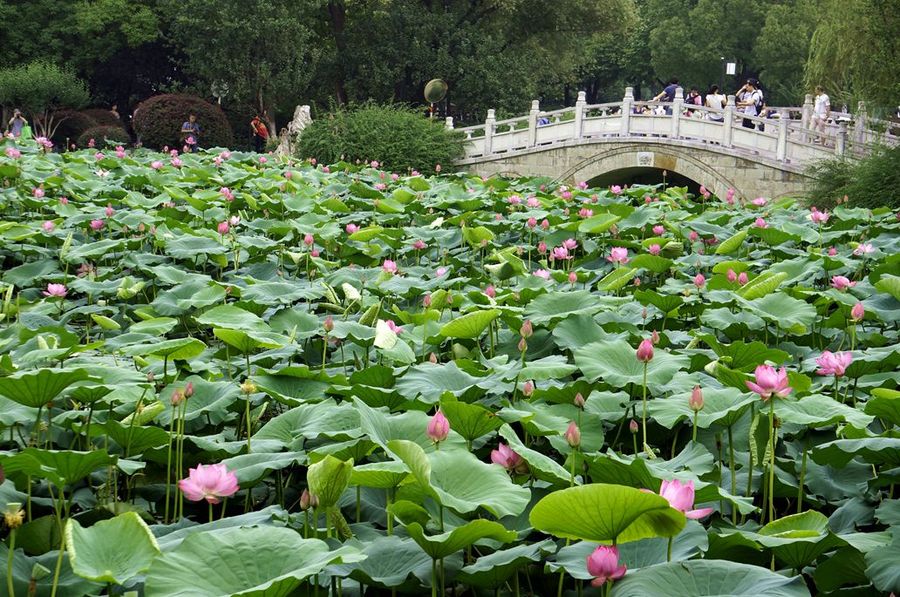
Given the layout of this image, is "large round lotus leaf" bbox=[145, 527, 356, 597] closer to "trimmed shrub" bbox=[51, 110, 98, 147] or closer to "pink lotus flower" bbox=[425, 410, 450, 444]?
"pink lotus flower" bbox=[425, 410, 450, 444]

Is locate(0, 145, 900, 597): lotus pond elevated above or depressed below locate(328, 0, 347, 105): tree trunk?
below

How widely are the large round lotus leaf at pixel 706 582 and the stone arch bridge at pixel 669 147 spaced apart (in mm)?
15346

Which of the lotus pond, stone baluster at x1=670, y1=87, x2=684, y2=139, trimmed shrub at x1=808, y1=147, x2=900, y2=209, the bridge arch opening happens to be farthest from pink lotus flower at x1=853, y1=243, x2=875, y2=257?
the bridge arch opening

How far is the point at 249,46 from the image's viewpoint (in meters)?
24.9

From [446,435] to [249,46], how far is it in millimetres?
24519

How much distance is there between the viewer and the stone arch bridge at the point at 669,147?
675 inches

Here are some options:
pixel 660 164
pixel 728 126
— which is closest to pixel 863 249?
pixel 728 126

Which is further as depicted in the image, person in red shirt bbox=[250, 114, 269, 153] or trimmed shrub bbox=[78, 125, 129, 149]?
person in red shirt bbox=[250, 114, 269, 153]

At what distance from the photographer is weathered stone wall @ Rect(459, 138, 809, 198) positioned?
57.3 ft

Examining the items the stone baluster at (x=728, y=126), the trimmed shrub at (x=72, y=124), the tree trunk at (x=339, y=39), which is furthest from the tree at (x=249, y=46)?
the stone baluster at (x=728, y=126)

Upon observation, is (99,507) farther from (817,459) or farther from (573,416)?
(817,459)

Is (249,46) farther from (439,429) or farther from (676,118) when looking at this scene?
(439,429)

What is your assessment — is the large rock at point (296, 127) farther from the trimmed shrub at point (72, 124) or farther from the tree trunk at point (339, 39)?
the trimmed shrub at point (72, 124)

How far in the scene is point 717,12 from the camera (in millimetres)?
36312
